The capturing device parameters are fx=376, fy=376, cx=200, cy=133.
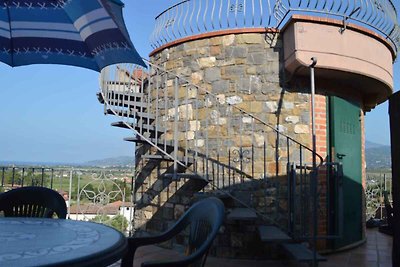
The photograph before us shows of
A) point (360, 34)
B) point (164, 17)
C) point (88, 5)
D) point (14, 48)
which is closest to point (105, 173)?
point (164, 17)

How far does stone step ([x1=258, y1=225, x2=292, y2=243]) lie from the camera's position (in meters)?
3.76

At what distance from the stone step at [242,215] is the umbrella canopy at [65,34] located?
6.81ft

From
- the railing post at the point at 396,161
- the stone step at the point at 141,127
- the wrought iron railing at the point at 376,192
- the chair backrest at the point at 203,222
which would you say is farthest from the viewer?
the wrought iron railing at the point at 376,192

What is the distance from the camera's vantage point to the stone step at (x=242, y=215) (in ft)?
13.3

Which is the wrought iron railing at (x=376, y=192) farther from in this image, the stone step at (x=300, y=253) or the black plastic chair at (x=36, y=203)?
the black plastic chair at (x=36, y=203)

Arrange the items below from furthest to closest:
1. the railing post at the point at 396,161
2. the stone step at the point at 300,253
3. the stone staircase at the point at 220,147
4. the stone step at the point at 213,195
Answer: the stone staircase at the point at 220,147, the stone step at the point at 213,195, the stone step at the point at 300,253, the railing post at the point at 396,161

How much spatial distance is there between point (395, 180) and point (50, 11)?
275cm

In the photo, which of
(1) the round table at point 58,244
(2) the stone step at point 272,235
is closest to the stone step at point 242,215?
(2) the stone step at point 272,235

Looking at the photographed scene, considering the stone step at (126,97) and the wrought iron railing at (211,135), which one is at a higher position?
the stone step at (126,97)

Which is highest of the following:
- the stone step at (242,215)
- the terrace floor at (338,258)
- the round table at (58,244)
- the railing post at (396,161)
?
the railing post at (396,161)

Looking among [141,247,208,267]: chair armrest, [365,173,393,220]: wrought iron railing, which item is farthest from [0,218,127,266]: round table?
[365,173,393,220]: wrought iron railing

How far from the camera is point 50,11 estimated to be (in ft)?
9.74

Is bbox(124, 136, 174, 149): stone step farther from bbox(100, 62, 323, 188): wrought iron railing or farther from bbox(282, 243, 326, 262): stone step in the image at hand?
bbox(282, 243, 326, 262): stone step

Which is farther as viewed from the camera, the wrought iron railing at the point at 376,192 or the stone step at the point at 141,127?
the wrought iron railing at the point at 376,192
